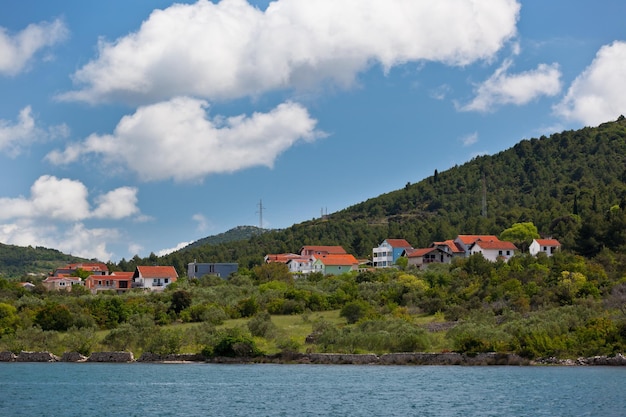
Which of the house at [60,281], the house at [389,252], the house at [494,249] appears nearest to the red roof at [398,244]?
the house at [389,252]

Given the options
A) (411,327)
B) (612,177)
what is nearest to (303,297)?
(411,327)

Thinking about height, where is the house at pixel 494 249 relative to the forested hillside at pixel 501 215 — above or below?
below

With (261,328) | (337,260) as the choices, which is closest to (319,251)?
(337,260)

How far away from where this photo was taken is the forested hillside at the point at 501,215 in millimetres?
113444

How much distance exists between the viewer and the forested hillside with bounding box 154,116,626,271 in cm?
11344

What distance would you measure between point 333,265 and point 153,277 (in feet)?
81.2

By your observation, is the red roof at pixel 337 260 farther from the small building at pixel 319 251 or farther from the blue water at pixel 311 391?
the blue water at pixel 311 391

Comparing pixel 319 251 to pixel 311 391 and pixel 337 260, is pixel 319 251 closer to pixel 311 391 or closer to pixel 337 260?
pixel 337 260

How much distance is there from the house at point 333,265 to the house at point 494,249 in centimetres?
1936

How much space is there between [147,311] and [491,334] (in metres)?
32.7

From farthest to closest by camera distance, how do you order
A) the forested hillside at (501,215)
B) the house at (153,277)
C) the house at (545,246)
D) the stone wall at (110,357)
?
the house at (153,277) → the forested hillside at (501,215) → the house at (545,246) → the stone wall at (110,357)

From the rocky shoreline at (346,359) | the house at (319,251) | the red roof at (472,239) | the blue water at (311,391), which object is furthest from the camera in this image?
the house at (319,251)

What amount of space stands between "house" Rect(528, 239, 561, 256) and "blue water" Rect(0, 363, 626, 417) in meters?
52.0

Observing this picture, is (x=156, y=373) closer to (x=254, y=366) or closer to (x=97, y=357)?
(x=254, y=366)
